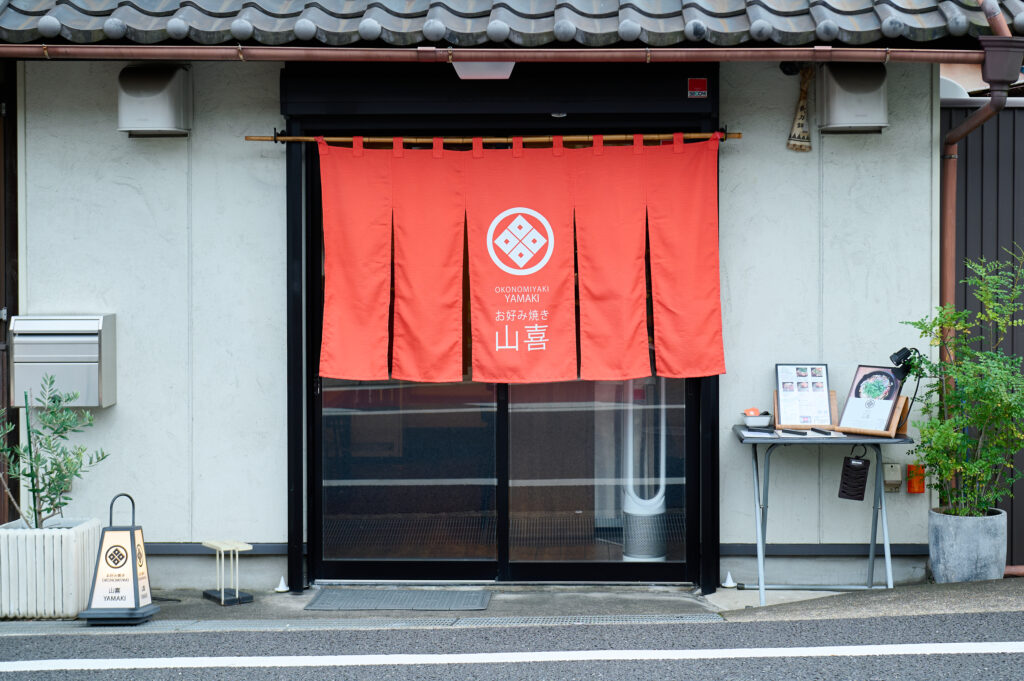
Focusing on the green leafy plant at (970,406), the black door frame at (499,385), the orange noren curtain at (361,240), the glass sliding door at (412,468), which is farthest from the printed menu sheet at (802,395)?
the orange noren curtain at (361,240)

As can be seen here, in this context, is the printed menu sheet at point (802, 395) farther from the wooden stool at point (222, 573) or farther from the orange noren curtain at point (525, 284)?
the wooden stool at point (222, 573)

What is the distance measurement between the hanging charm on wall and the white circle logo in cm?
190

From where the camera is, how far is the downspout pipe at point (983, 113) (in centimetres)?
639

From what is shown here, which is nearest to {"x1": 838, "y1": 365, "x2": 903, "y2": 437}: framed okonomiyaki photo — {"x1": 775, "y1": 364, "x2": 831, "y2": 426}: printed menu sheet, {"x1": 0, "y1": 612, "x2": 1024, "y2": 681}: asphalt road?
{"x1": 775, "y1": 364, "x2": 831, "y2": 426}: printed menu sheet

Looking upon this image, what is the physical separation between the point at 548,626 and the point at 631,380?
206 centimetres

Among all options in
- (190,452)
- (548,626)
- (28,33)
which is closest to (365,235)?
(190,452)

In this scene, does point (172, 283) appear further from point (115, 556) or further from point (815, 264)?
point (815, 264)

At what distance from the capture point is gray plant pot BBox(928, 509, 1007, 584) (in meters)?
6.66

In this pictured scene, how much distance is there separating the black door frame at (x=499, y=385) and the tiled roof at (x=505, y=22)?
511 mm

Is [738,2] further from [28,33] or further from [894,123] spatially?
[28,33]

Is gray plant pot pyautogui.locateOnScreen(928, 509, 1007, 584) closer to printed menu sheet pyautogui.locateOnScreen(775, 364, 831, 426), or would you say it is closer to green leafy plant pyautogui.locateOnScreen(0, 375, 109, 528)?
printed menu sheet pyautogui.locateOnScreen(775, 364, 831, 426)

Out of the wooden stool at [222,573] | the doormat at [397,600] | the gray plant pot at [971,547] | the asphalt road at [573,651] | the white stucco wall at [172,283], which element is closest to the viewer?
the asphalt road at [573,651]

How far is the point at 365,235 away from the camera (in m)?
7.12

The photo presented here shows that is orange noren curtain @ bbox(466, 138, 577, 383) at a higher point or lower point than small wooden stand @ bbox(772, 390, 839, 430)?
higher
